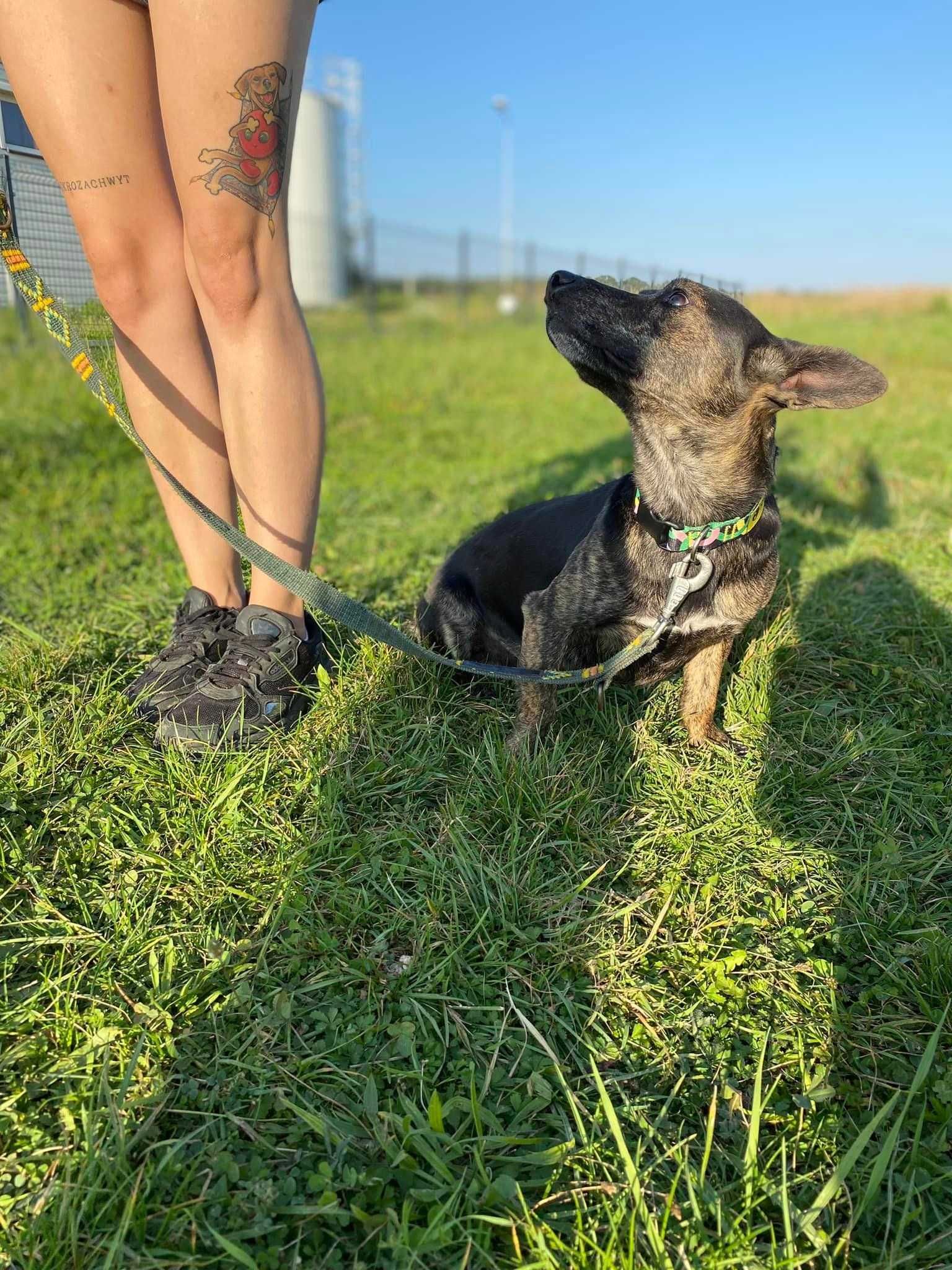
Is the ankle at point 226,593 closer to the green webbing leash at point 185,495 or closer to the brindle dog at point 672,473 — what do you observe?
the green webbing leash at point 185,495

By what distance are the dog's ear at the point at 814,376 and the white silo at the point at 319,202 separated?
2111 cm

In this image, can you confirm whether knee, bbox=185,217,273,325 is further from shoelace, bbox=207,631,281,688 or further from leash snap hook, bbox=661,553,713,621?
leash snap hook, bbox=661,553,713,621

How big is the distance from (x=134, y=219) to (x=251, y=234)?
39 centimetres

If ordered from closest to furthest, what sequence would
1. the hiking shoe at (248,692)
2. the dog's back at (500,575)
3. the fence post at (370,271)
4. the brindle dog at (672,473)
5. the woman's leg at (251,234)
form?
the woman's leg at (251,234) < the hiking shoe at (248,692) < the brindle dog at (672,473) < the dog's back at (500,575) < the fence post at (370,271)

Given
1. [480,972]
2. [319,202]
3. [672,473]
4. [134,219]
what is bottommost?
[480,972]

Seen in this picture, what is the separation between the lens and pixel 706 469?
2.52m

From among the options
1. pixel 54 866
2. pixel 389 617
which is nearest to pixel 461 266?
pixel 389 617

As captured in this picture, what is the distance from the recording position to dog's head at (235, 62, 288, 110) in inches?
79.0

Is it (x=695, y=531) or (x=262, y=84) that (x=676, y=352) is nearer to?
(x=695, y=531)

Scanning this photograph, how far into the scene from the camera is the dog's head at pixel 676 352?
2.45 metres

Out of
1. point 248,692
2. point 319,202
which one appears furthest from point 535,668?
point 319,202

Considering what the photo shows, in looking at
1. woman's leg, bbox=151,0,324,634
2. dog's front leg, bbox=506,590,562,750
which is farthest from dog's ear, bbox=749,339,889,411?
woman's leg, bbox=151,0,324,634

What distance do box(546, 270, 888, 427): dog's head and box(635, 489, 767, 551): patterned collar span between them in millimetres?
315

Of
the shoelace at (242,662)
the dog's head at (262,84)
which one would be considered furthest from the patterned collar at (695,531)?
the dog's head at (262,84)
